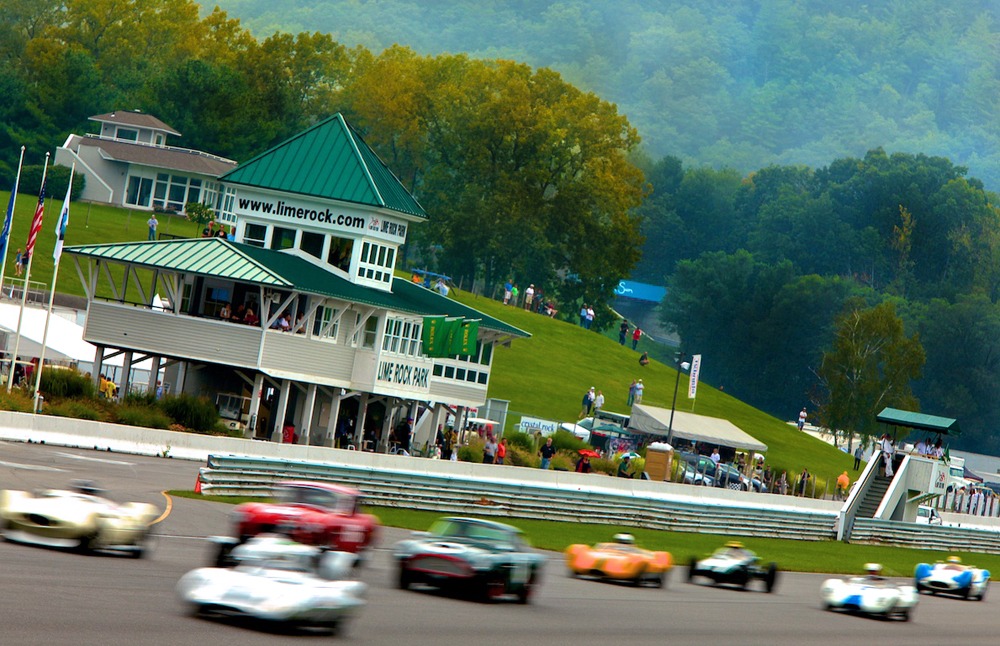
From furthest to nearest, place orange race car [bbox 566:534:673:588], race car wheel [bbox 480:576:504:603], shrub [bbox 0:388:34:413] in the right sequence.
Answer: shrub [bbox 0:388:34:413] < orange race car [bbox 566:534:673:588] < race car wheel [bbox 480:576:504:603]

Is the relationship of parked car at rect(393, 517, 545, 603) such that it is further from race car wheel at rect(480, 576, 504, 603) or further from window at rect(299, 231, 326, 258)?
window at rect(299, 231, 326, 258)

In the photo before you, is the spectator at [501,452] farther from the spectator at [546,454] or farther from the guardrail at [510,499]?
the guardrail at [510,499]

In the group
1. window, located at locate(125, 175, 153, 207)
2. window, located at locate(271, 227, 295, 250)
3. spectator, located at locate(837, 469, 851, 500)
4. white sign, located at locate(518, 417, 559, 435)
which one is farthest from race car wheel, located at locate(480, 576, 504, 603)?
window, located at locate(125, 175, 153, 207)

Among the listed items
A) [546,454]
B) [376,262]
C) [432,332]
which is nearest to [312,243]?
[376,262]

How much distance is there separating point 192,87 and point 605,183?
114 feet

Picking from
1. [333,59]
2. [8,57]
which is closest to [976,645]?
[333,59]

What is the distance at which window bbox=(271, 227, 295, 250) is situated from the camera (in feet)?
189

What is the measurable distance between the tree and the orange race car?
283ft

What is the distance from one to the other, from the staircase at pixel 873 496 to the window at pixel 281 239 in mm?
24471

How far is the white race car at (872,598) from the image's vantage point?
27562 mm

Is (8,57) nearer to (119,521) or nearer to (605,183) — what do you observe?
(605,183)

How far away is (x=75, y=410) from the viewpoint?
43.6 meters

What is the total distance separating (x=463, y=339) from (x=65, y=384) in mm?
17392

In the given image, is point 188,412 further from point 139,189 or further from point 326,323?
point 139,189
